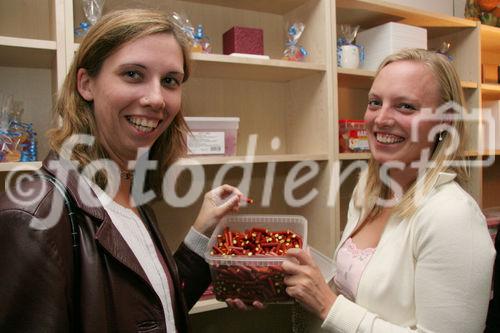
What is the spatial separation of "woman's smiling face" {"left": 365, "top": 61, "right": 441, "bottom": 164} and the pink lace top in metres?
0.31

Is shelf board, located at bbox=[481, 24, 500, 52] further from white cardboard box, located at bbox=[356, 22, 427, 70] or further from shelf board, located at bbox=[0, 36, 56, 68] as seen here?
shelf board, located at bbox=[0, 36, 56, 68]

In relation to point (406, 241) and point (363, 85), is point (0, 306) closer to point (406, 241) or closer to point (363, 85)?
point (406, 241)

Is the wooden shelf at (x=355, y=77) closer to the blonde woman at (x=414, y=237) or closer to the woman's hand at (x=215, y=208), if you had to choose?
the blonde woman at (x=414, y=237)

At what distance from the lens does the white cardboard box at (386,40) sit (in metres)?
1.95

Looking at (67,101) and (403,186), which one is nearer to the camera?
(67,101)

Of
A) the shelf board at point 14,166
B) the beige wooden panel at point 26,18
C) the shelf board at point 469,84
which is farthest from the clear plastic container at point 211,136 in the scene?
the shelf board at point 469,84

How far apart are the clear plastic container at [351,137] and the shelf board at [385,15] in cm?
56

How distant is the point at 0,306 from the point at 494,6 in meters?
2.87

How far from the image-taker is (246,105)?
6.63ft

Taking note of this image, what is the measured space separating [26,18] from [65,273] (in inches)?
48.1

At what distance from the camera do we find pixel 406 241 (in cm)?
112

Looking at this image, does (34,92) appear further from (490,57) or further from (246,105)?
(490,57)

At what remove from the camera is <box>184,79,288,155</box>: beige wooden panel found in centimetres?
189

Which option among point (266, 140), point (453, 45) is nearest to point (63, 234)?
point (266, 140)
